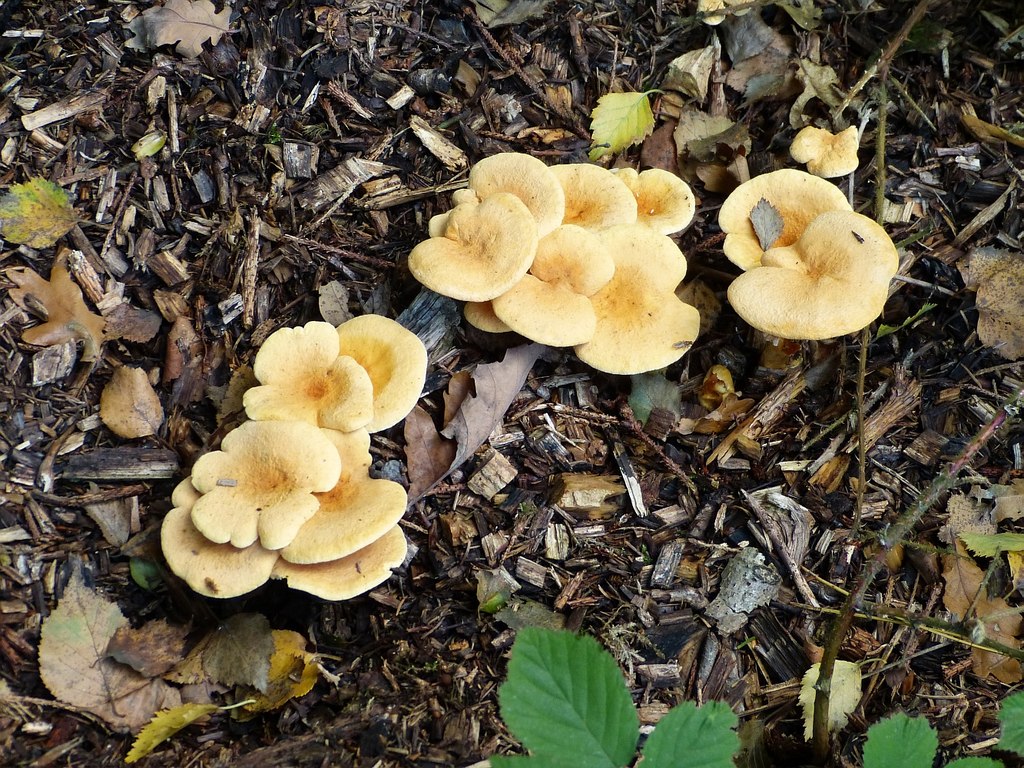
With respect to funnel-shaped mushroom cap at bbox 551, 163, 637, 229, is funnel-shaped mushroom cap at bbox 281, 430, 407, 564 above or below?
below

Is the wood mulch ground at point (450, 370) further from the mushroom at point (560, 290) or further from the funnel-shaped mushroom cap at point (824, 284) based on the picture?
the funnel-shaped mushroom cap at point (824, 284)

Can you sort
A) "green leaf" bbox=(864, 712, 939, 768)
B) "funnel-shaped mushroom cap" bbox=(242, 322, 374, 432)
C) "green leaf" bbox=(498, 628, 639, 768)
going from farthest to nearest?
1. "funnel-shaped mushroom cap" bbox=(242, 322, 374, 432)
2. "green leaf" bbox=(864, 712, 939, 768)
3. "green leaf" bbox=(498, 628, 639, 768)

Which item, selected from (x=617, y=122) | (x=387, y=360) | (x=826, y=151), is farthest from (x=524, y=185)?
(x=826, y=151)

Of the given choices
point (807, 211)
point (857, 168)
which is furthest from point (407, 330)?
point (857, 168)

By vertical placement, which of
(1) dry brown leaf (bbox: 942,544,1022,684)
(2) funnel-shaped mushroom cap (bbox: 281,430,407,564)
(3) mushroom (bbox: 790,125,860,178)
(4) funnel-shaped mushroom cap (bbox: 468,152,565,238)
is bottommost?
(1) dry brown leaf (bbox: 942,544,1022,684)

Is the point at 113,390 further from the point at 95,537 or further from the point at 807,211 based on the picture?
the point at 807,211

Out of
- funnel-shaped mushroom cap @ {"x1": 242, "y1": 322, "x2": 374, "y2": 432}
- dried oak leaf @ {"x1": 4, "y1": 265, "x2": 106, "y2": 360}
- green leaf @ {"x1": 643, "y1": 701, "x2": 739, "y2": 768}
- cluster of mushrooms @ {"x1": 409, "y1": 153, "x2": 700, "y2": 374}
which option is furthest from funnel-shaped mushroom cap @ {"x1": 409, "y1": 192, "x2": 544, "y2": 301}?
green leaf @ {"x1": 643, "y1": 701, "x2": 739, "y2": 768}

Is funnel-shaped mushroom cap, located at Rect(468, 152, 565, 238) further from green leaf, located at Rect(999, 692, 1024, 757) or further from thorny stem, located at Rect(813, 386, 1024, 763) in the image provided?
green leaf, located at Rect(999, 692, 1024, 757)
